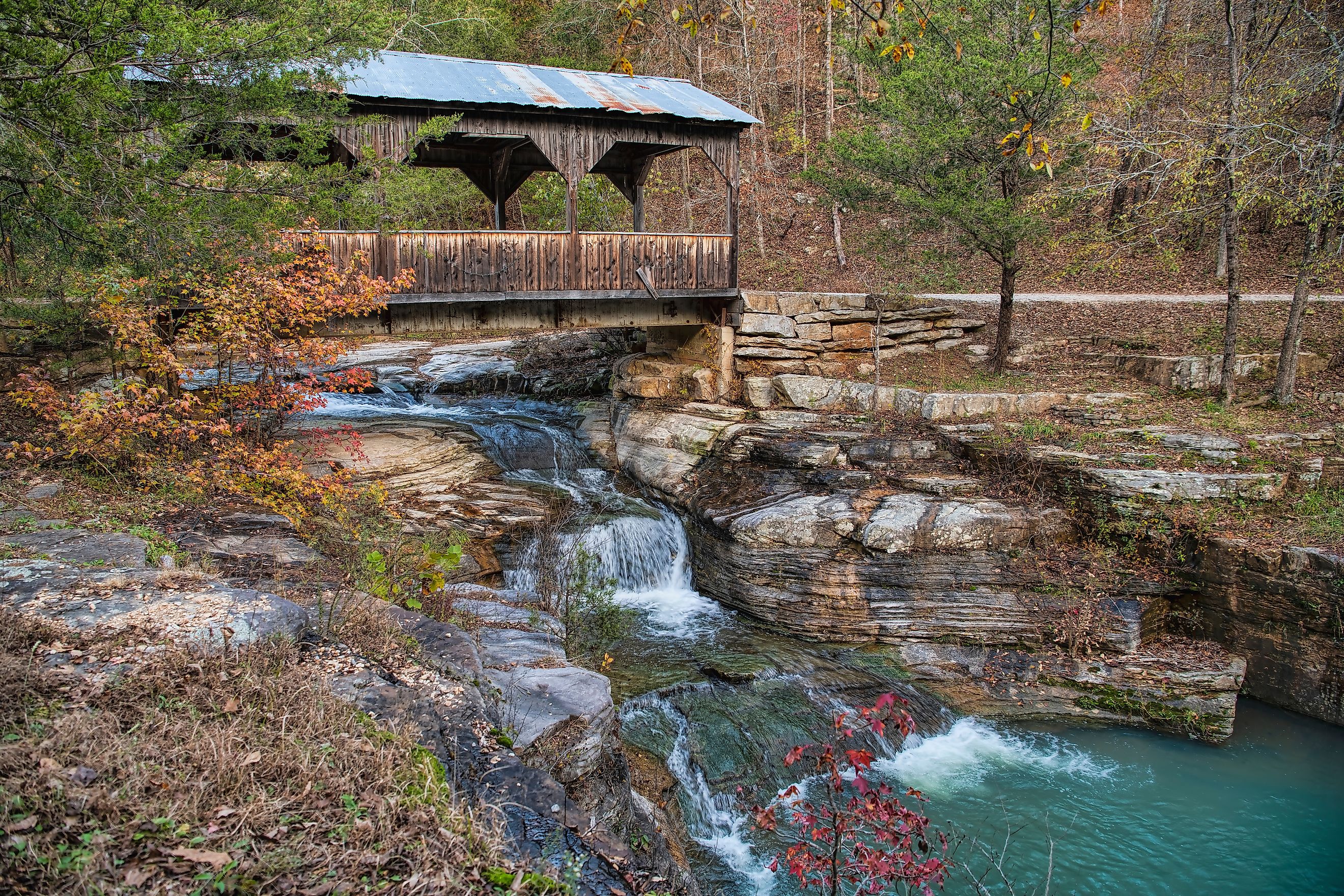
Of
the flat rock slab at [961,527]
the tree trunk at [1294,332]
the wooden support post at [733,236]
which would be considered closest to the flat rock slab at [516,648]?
the flat rock slab at [961,527]

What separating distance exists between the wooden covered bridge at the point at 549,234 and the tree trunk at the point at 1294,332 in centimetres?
839

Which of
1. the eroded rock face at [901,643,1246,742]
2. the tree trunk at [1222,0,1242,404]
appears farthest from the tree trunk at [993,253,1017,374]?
the eroded rock face at [901,643,1246,742]

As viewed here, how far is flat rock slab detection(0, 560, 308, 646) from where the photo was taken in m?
4.45

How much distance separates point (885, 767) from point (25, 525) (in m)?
8.12

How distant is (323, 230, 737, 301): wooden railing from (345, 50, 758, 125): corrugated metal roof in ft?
6.45

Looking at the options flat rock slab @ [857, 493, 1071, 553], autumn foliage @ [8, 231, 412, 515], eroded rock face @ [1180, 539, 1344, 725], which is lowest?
eroded rock face @ [1180, 539, 1344, 725]

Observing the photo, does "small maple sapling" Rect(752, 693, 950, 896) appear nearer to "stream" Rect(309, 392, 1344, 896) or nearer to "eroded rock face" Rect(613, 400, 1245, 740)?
"stream" Rect(309, 392, 1344, 896)

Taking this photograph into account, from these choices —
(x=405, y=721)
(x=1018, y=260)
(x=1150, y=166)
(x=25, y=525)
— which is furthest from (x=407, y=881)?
(x=1018, y=260)

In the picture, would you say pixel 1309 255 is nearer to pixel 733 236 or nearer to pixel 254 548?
pixel 733 236

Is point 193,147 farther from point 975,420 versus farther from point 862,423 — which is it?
point 975,420

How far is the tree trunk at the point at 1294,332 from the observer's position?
1126cm

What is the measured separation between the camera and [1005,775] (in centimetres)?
821

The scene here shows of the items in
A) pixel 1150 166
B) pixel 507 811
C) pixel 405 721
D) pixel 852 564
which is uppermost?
pixel 1150 166

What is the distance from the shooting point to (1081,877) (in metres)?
6.95
